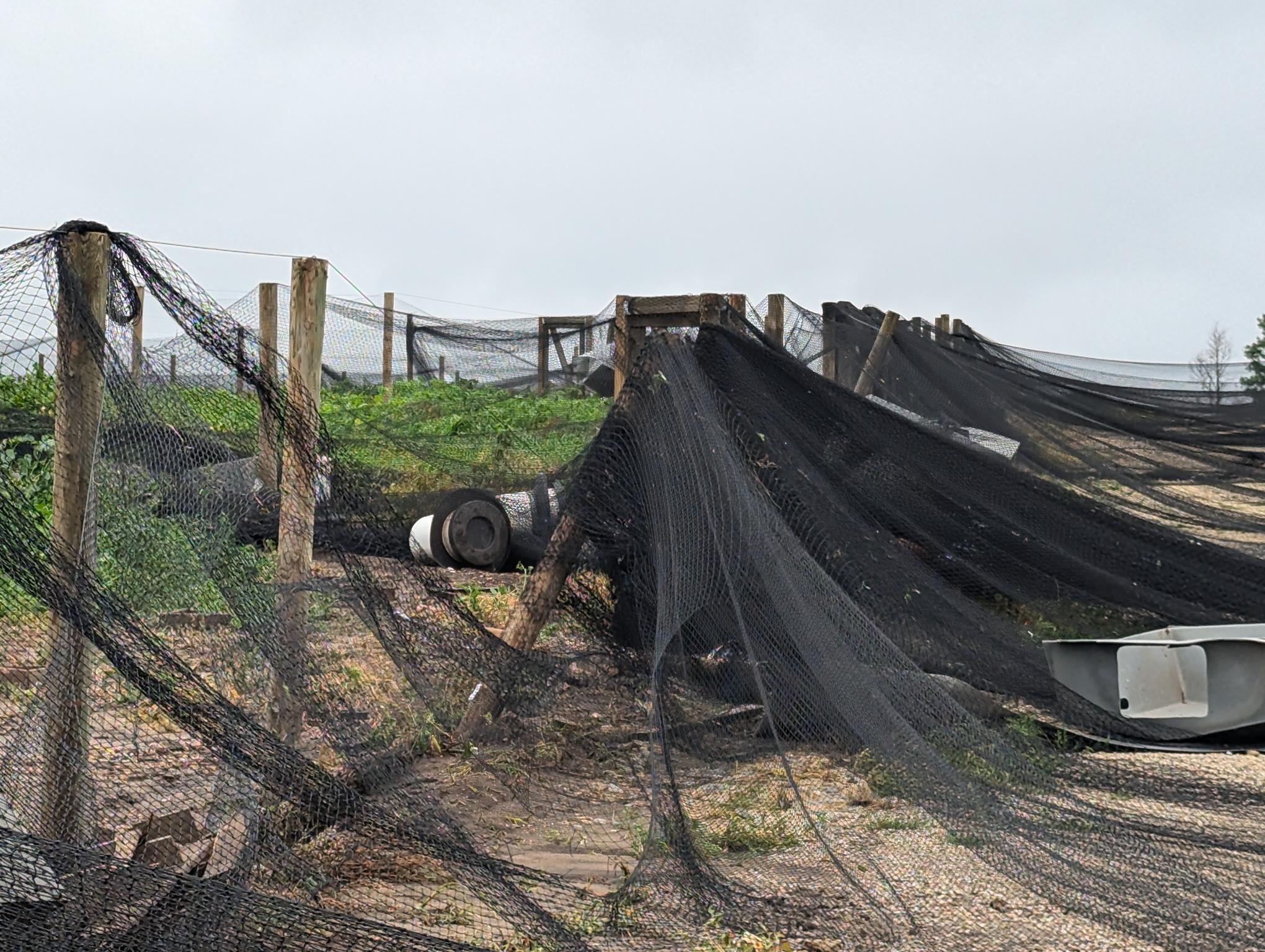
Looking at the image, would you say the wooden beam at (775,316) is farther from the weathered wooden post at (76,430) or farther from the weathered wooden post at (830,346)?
the weathered wooden post at (76,430)

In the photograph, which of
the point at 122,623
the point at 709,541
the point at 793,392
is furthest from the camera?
the point at 793,392

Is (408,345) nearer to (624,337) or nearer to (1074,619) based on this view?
(624,337)

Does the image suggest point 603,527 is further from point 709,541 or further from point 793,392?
point 793,392

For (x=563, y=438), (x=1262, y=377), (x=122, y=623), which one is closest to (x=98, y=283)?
(x=122, y=623)

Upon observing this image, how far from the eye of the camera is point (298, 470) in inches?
138

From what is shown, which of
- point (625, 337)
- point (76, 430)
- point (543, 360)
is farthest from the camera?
point (543, 360)

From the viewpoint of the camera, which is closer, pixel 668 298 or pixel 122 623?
pixel 122 623

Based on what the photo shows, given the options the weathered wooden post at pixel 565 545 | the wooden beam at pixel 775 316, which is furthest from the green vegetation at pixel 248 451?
the wooden beam at pixel 775 316

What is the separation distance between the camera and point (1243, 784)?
3.74 meters

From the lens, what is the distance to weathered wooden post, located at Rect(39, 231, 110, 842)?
2.97 metres

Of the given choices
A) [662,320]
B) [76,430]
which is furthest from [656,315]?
[76,430]

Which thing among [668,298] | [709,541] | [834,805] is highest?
[668,298]

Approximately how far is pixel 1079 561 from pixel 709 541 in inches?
85.6

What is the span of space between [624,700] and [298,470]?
1439 millimetres
